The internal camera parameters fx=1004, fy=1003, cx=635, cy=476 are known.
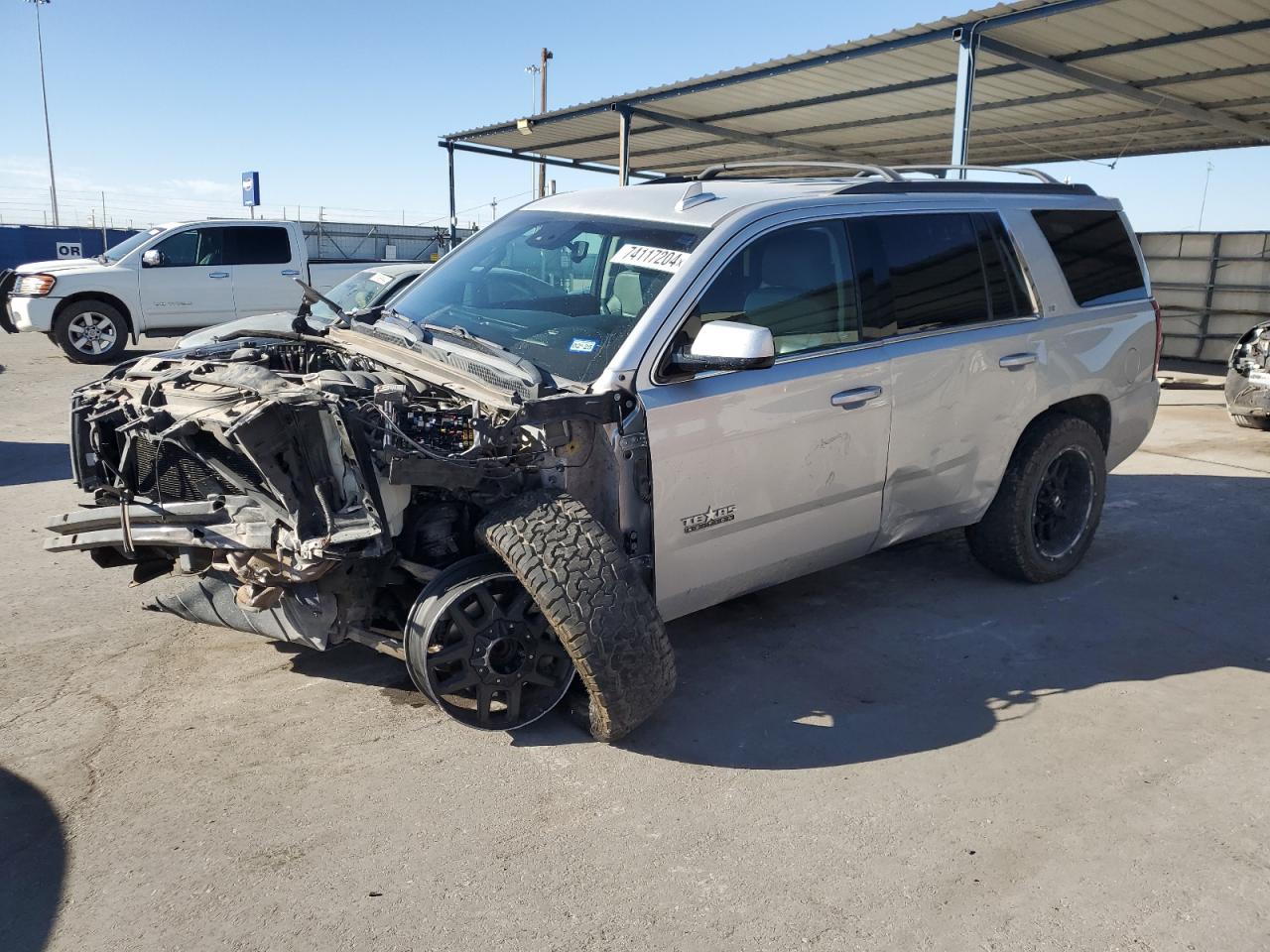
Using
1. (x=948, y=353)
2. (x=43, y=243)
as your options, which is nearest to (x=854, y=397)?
(x=948, y=353)

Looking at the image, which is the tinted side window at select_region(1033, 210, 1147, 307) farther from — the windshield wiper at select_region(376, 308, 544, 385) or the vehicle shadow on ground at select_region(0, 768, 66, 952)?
the vehicle shadow on ground at select_region(0, 768, 66, 952)

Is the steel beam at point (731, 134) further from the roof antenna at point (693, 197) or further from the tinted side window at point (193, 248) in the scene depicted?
the roof antenna at point (693, 197)

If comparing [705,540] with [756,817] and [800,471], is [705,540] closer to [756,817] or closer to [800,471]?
[800,471]

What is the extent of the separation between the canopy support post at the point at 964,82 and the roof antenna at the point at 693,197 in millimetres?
6534

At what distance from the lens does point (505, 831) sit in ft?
10.3

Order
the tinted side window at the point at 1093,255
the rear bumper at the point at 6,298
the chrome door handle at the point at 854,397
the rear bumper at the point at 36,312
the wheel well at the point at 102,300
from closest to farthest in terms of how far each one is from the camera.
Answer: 1. the chrome door handle at the point at 854,397
2. the tinted side window at the point at 1093,255
3. the rear bumper at the point at 36,312
4. the wheel well at the point at 102,300
5. the rear bumper at the point at 6,298

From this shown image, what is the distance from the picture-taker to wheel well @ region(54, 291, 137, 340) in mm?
14070

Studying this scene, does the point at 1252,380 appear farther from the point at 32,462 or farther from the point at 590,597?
the point at 32,462

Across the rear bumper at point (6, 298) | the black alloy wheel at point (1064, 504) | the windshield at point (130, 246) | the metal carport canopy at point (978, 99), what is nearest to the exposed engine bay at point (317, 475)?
the black alloy wheel at point (1064, 504)

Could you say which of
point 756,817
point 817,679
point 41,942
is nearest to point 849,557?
point 817,679

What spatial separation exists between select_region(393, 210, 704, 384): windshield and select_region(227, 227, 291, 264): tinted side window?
11514 millimetres

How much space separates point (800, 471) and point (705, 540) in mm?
542

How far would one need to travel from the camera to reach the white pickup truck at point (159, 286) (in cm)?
1409

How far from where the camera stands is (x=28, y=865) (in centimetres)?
293
